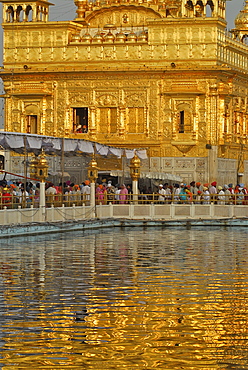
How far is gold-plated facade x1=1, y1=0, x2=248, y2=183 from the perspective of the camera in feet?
148

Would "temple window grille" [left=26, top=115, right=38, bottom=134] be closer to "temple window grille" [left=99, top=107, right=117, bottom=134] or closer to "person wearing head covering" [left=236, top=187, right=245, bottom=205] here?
"temple window grille" [left=99, top=107, right=117, bottom=134]

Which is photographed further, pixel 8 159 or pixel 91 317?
pixel 8 159

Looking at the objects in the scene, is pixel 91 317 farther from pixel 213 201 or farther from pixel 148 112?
pixel 148 112

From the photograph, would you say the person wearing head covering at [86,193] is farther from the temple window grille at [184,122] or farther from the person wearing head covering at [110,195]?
the temple window grille at [184,122]

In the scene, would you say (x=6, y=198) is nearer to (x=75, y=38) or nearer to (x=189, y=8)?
(x=75, y=38)

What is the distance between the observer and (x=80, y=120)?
153 ft

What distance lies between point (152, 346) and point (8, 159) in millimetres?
35796

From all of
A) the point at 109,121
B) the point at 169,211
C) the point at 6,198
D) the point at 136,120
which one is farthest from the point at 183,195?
the point at 109,121

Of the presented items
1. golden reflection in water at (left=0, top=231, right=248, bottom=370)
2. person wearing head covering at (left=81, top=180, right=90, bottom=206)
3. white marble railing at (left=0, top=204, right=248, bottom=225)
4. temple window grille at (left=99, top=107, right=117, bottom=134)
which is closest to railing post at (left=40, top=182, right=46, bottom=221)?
person wearing head covering at (left=81, top=180, right=90, bottom=206)

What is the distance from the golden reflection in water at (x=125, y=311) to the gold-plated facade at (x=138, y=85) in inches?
956

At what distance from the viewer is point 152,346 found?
1069 cm

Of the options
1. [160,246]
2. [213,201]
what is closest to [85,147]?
[213,201]

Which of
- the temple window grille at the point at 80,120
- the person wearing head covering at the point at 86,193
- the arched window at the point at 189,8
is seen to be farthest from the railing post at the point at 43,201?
the arched window at the point at 189,8

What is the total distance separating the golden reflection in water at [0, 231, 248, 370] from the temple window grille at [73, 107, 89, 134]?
2529 cm
